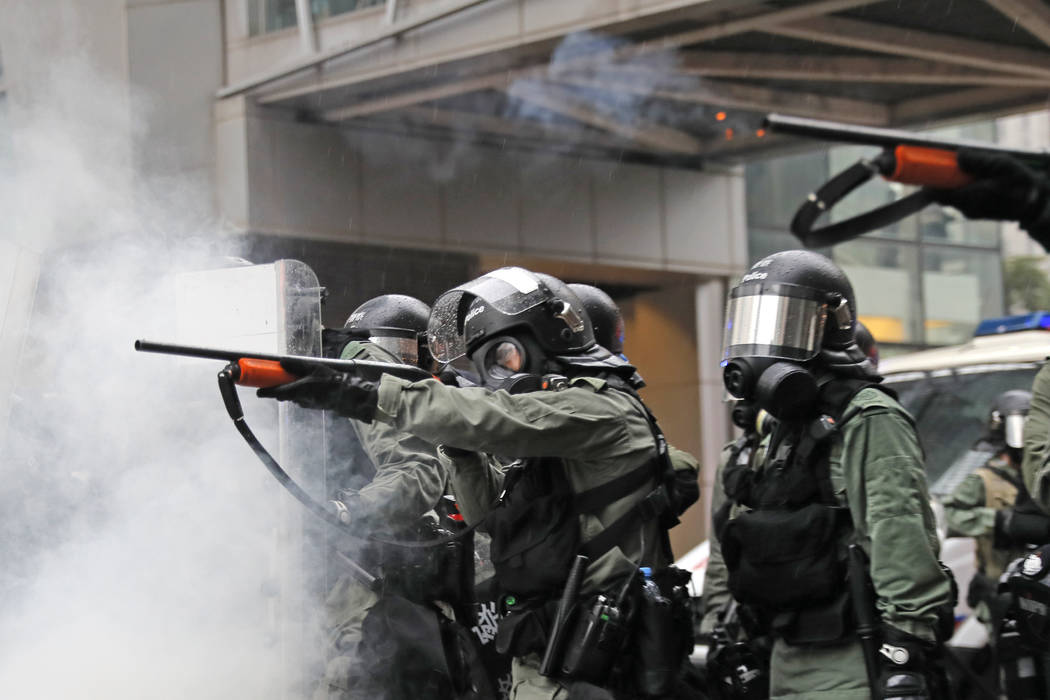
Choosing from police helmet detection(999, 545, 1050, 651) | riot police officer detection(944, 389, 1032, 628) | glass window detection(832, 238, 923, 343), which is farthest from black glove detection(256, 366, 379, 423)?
glass window detection(832, 238, 923, 343)

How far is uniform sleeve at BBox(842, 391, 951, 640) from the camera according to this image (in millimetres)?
3293

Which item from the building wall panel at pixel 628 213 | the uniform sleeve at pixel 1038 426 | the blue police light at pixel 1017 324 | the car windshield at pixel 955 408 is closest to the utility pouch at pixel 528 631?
the uniform sleeve at pixel 1038 426

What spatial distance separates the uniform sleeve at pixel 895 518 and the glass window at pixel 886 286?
39.0 ft

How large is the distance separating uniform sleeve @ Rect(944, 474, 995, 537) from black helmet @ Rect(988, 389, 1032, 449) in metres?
0.21

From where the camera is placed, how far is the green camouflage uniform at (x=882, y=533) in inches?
130

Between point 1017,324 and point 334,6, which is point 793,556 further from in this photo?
point 334,6

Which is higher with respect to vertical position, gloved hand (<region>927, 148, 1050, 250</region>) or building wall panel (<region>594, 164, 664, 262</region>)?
building wall panel (<region>594, 164, 664, 262</region>)

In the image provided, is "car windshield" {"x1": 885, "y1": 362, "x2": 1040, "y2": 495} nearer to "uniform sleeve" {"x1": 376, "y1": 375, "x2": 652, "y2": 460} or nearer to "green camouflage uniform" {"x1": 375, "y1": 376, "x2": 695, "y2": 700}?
"green camouflage uniform" {"x1": 375, "y1": 376, "x2": 695, "y2": 700}

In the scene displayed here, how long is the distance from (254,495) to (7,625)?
84 centimetres

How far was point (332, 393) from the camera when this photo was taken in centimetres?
305

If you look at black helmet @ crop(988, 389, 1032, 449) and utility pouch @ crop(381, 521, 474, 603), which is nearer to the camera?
utility pouch @ crop(381, 521, 474, 603)

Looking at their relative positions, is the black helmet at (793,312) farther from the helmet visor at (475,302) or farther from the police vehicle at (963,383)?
the police vehicle at (963,383)

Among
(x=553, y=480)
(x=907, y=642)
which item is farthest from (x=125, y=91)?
(x=907, y=642)

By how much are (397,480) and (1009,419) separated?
2936 mm
